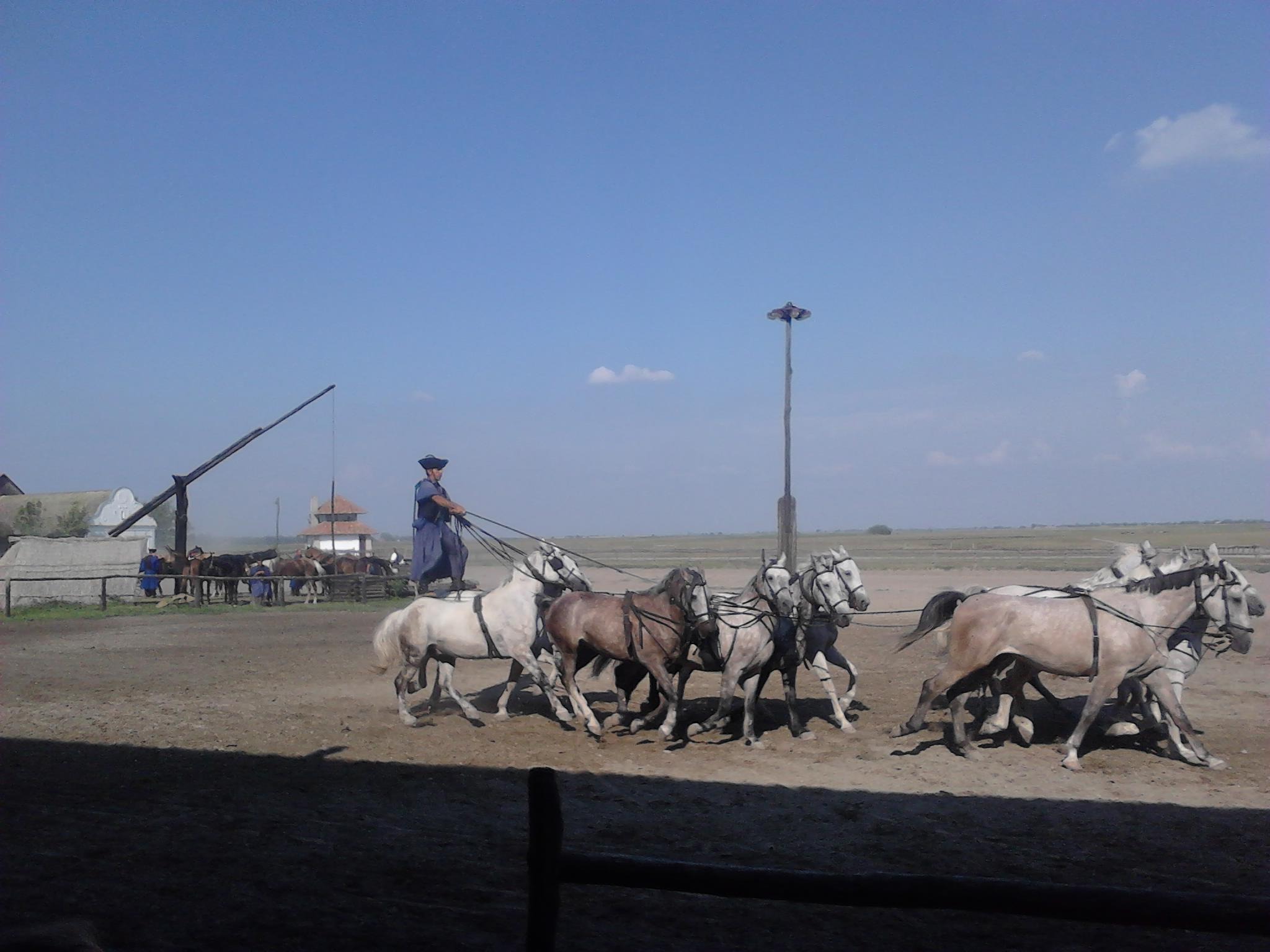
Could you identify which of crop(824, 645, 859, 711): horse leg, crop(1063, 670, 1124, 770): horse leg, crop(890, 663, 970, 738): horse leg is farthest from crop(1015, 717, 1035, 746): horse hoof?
crop(824, 645, 859, 711): horse leg

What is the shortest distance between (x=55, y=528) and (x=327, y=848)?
46.1 meters

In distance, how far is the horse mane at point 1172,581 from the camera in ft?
28.5

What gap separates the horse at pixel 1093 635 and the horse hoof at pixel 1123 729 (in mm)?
668

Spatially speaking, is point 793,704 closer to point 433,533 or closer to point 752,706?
point 752,706

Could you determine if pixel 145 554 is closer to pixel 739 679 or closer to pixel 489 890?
pixel 739 679

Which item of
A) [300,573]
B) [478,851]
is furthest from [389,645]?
[300,573]

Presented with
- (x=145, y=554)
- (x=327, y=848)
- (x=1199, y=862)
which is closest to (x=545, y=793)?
(x=327, y=848)

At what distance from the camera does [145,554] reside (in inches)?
1176

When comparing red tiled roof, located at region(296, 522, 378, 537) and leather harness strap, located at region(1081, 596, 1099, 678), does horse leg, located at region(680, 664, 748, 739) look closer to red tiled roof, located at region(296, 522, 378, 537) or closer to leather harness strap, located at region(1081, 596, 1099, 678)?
leather harness strap, located at region(1081, 596, 1099, 678)

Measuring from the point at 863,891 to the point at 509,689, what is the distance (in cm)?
894

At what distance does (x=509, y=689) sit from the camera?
11453mm

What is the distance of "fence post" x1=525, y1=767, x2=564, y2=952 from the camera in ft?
10.2

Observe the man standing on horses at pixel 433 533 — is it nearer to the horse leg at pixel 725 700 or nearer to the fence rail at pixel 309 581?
the horse leg at pixel 725 700

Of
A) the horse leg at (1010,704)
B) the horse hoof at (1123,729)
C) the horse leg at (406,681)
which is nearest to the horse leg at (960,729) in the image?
the horse leg at (1010,704)
